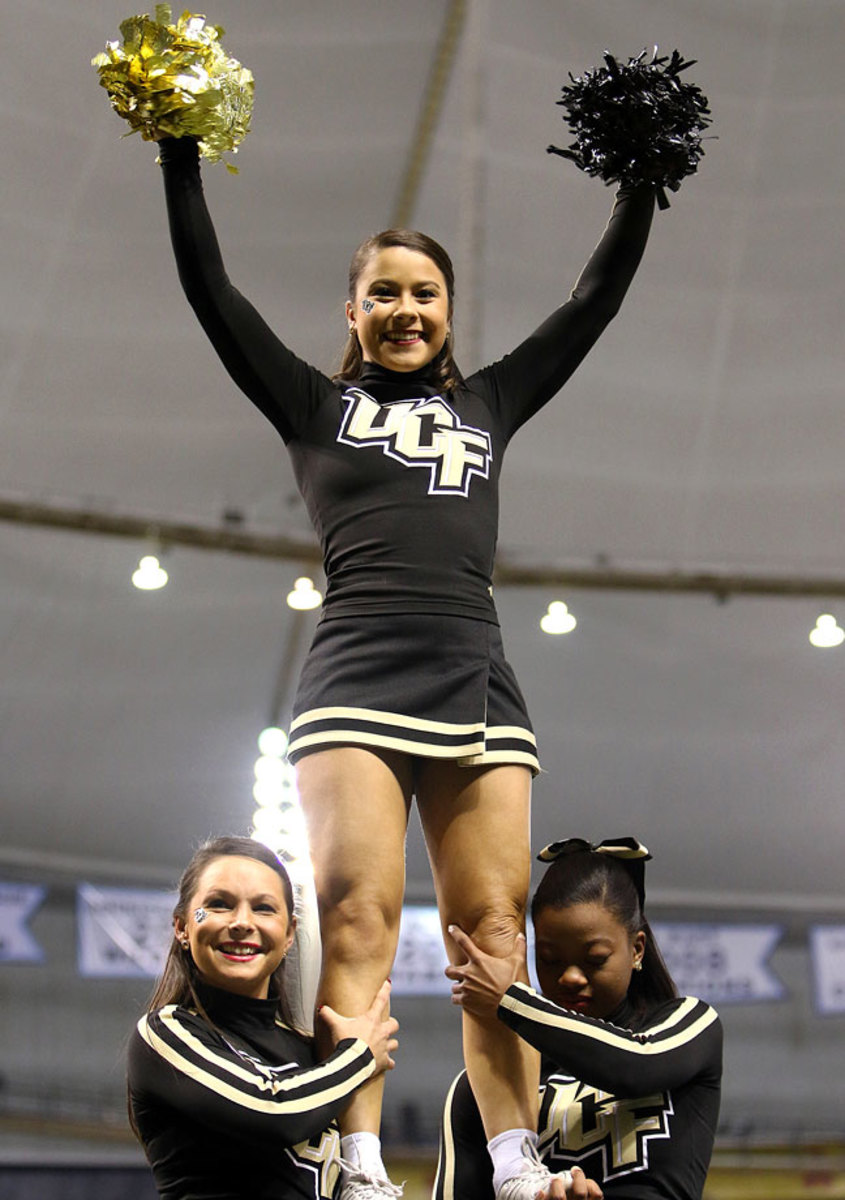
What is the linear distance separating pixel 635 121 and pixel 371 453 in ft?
2.46

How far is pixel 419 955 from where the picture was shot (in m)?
12.8

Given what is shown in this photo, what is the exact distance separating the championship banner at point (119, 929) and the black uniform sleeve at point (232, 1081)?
10.5 metres

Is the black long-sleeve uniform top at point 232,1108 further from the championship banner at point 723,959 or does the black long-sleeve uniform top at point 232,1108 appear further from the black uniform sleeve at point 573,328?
the championship banner at point 723,959

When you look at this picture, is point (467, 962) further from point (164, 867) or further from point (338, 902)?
point (164, 867)

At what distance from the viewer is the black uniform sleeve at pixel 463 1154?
2.36 meters

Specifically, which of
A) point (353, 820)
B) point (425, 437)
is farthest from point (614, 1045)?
point (425, 437)

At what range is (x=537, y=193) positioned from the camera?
712cm

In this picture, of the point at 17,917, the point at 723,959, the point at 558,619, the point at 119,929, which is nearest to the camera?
the point at 558,619

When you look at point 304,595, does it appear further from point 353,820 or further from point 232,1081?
point 232,1081

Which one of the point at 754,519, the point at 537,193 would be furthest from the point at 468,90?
the point at 754,519

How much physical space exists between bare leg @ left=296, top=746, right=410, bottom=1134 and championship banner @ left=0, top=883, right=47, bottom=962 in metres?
11.0

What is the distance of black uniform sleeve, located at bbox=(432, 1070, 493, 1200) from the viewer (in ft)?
7.73

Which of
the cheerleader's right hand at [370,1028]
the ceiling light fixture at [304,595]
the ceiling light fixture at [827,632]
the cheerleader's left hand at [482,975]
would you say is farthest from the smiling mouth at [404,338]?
the ceiling light fixture at [827,632]

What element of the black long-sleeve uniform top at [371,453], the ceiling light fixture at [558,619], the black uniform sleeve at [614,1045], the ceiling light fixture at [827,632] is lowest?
the black uniform sleeve at [614,1045]
